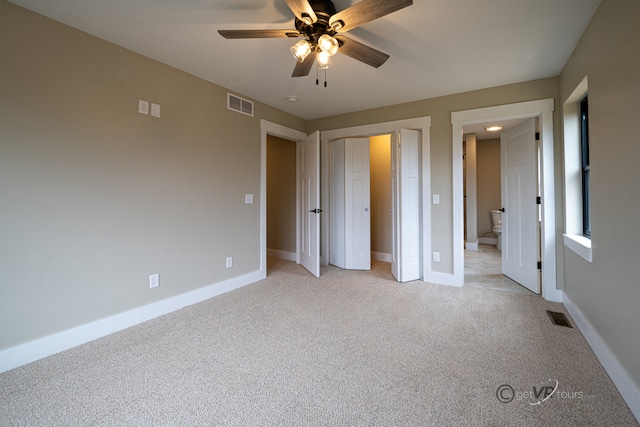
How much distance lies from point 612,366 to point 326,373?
1758 millimetres

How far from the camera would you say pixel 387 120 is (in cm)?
395

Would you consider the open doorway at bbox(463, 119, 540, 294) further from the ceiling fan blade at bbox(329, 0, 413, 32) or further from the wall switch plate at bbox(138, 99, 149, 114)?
the wall switch plate at bbox(138, 99, 149, 114)

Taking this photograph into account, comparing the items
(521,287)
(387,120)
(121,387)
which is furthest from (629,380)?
(387,120)

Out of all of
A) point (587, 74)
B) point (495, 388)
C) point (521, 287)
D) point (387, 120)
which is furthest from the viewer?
point (387, 120)

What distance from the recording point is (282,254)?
5184 mm

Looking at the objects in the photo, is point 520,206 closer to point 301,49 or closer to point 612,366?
point 612,366

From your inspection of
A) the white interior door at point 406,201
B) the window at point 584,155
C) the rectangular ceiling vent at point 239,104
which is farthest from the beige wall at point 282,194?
the window at point 584,155

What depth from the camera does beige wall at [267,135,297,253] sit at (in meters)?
4.95

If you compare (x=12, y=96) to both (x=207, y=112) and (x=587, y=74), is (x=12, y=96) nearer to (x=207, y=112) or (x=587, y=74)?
(x=207, y=112)

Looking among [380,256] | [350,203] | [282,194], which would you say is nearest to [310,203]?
[350,203]

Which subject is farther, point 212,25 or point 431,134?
point 431,134

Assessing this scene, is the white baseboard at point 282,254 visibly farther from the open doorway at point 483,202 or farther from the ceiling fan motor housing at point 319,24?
the ceiling fan motor housing at point 319,24

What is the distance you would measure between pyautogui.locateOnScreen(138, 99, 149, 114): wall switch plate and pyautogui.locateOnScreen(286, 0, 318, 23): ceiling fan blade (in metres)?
1.72

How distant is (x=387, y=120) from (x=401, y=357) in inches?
124
